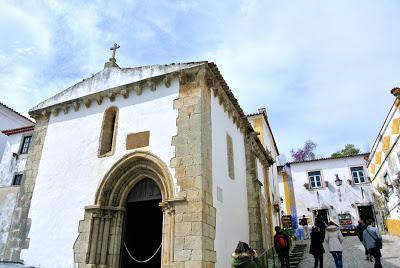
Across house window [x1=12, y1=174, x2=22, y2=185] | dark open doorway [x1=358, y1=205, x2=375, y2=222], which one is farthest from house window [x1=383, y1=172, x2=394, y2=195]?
house window [x1=12, y1=174, x2=22, y2=185]

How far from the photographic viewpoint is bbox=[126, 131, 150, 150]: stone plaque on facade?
8.66m

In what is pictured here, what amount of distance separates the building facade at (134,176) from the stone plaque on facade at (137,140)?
0.03m

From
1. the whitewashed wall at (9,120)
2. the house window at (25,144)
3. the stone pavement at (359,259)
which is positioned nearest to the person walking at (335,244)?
the stone pavement at (359,259)

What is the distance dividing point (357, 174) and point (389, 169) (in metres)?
7.58

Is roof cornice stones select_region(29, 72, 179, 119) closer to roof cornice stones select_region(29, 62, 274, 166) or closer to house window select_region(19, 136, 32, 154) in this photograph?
roof cornice stones select_region(29, 62, 274, 166)

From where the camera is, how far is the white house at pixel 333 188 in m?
23.8

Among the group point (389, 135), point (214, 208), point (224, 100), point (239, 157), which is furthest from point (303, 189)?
point (214, 208)

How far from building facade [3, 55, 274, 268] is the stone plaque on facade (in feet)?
0.10

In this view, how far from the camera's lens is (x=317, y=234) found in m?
9.46

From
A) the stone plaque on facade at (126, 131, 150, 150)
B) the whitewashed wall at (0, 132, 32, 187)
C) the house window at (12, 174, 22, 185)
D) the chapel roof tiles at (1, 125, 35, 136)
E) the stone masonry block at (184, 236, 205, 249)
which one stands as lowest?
the stone masonry block at (184, 236, 205, 249)

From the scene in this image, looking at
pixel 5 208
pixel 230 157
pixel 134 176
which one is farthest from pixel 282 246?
pixel 5 208

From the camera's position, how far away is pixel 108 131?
967cm

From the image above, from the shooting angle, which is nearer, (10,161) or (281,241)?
(281,241)

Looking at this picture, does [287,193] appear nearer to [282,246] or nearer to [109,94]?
[282,246]
